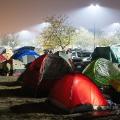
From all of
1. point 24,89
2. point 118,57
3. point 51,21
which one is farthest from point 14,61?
point 51,21

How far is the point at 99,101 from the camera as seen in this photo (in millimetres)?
12969

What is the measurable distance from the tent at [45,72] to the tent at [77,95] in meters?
3.02

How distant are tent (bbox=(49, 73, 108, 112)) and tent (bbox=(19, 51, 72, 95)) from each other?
3022 mm

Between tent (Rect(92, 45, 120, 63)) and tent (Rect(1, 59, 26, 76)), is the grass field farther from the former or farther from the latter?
tent (Rect(92, 45, 120, 63))

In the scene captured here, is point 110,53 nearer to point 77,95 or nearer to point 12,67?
point 12,67

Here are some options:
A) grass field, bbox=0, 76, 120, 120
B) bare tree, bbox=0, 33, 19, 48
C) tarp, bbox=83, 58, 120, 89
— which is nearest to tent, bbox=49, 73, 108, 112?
grass field, bbox=0, 76, 120, 120

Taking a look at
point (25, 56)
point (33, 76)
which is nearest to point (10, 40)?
point (25, 56)

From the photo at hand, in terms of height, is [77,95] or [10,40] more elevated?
[10,40]

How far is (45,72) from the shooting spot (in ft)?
55.8

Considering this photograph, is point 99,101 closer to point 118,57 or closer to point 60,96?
point 60,96

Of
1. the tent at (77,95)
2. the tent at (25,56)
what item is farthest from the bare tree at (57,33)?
the tent at (77,95)

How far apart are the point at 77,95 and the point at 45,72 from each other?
451cm

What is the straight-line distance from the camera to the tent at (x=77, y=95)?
12570mm

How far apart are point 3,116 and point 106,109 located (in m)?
3.50
